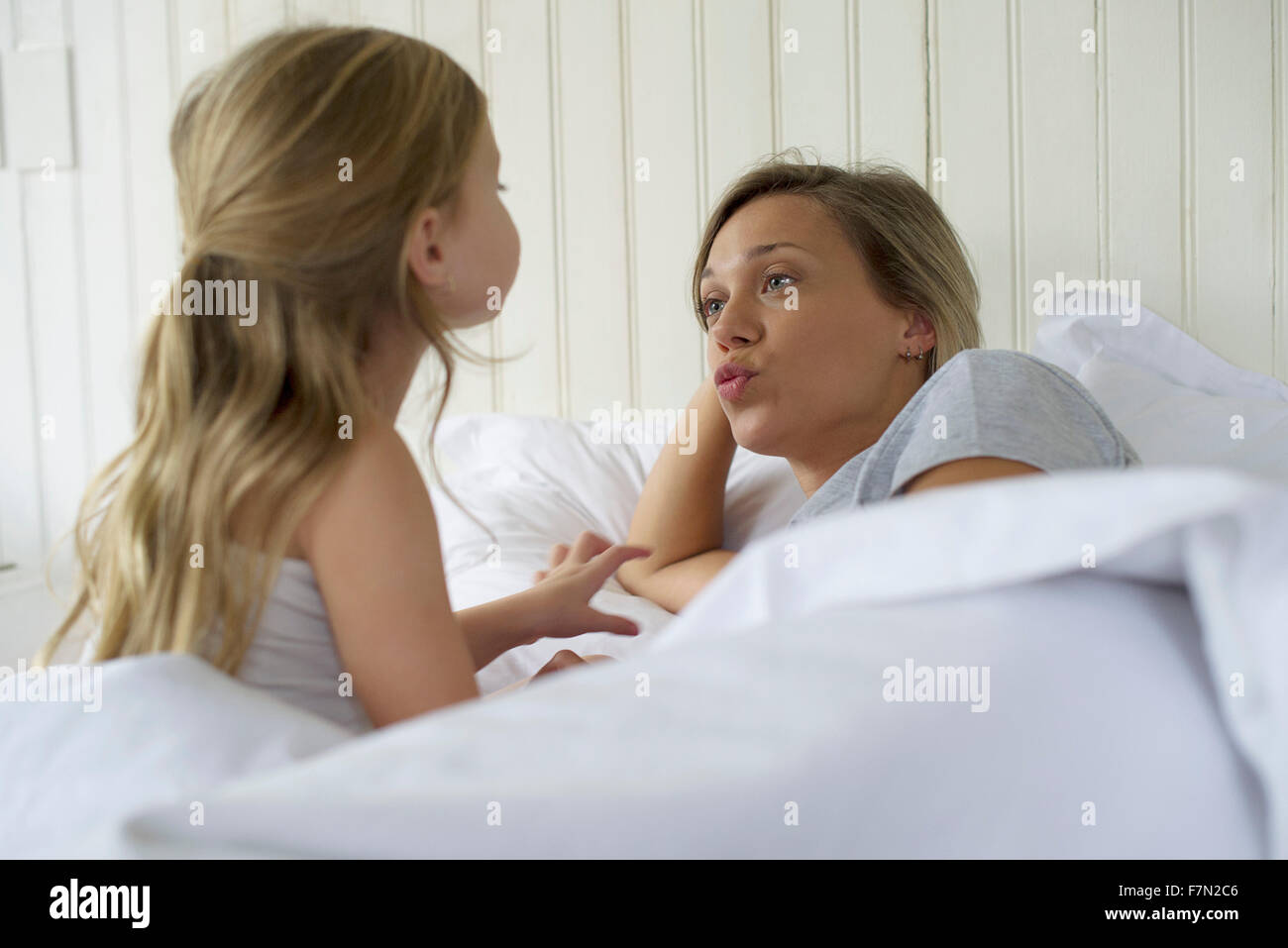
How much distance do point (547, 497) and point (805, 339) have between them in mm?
510

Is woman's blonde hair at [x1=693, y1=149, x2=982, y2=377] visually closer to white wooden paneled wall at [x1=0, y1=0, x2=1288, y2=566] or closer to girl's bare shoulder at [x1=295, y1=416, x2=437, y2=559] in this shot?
white wooden paneled wall at [x1=0, y1=0, x2=1288, y2=566]

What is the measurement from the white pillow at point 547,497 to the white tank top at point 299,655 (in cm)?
44

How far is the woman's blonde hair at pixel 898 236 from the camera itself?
52.7 inches

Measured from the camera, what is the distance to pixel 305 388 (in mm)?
787

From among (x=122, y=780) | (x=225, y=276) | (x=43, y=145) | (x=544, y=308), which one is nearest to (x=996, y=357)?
(x=225, y=276)

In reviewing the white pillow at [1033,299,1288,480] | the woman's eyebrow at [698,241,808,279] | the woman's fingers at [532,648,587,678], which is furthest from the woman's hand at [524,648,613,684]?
the white pillow at [1033,299,1288,480]

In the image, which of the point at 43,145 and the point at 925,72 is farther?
the point at 43,145

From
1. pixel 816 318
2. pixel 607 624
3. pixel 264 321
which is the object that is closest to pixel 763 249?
pixel 816 318

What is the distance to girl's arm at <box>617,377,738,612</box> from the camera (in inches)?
56.9

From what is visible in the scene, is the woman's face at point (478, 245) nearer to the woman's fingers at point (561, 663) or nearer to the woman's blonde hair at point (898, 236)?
the woman's fingers at point (561, 663)

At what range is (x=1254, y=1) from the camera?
1587 millimetres

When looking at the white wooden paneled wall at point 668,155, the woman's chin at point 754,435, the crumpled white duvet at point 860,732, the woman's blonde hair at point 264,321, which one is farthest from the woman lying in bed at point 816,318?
the crumpled white duvet at point 860,732

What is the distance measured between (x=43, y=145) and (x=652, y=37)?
50.1 inches

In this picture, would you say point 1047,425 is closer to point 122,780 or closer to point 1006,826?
point 1006,826
